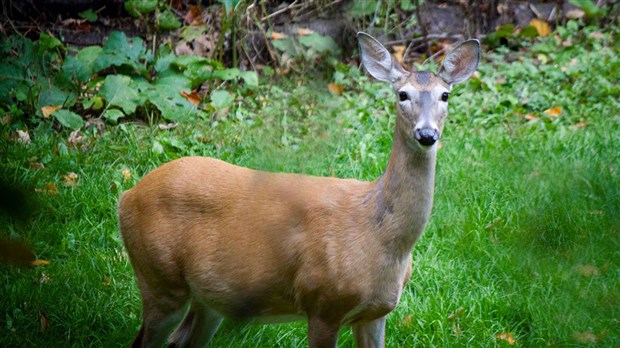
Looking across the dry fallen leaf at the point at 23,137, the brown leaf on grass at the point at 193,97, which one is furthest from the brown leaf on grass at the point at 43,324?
the brown leaf on grass at the point at 193,97

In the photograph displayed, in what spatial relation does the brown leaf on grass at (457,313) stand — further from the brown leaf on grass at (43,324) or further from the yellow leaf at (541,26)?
the yellow leaf at (541,26)

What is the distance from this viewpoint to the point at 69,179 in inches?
241

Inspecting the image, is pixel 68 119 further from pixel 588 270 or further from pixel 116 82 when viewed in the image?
pixel 588 270

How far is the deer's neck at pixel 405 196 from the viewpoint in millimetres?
3688

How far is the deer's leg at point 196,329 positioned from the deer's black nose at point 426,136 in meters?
1.52

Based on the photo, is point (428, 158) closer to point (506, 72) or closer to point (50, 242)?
point (50, 242)

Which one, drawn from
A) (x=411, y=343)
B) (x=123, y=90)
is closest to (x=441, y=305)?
(x=411, y=343)

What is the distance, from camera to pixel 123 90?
7.35m

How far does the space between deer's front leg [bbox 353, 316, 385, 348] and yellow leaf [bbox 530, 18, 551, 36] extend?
233 inches

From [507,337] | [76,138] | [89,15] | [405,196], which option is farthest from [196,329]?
[89,15]

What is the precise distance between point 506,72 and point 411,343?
441cm

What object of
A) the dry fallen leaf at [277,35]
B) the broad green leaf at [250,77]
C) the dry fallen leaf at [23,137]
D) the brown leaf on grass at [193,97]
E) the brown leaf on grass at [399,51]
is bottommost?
the dry fallen leaf at [23,137]

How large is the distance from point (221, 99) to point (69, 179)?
155 centimetres

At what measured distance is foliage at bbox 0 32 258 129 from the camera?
7.07 meters
